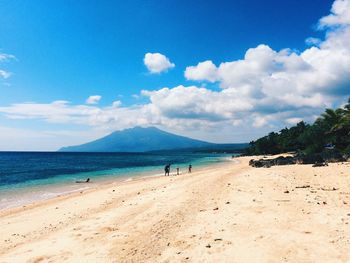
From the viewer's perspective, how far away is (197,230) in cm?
1234

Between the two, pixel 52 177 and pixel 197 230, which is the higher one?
pixel 197 230

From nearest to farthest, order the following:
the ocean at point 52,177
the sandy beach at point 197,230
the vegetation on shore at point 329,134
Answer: the sandy beach at point 197,230
the ocean at point 52,177
the vegetation on shore at point 329,134

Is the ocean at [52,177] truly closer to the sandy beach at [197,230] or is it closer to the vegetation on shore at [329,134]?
the sandy beach at [197,230]

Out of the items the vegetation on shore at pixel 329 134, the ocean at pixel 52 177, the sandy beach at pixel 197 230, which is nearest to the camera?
the sandy beach at pixel 197 230

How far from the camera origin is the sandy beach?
9.84m

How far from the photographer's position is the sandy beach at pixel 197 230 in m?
9.84

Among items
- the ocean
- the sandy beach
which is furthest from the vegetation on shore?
the sandy beach

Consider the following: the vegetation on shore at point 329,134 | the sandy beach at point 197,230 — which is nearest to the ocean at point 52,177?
the sandy beach at point 197,230

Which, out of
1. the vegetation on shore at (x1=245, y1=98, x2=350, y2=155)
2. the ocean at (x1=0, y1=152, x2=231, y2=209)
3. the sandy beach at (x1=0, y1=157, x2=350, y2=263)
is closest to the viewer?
the sandy beach at (x1=0, y1=157, x2=350, y2=263)

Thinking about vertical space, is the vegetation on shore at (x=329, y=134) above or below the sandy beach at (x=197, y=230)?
above

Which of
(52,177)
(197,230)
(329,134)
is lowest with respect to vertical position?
(52,177)

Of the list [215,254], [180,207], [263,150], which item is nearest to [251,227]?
[215,254]

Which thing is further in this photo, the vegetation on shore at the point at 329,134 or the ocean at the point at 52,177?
the vegetation on shore at the point at 329,134

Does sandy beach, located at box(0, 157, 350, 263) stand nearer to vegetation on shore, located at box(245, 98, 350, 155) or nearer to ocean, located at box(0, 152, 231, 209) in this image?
ocean, located at box(0, 152, 231, 209)
